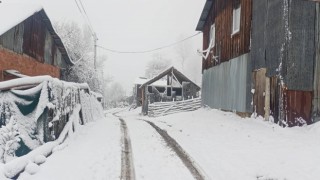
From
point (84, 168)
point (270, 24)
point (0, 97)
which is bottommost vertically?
point (84, 168)

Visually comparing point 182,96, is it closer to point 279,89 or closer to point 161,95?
point 161,95

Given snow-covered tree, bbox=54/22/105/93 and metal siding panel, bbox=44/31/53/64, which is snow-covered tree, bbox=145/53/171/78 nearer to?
snow-covered tree, bbox=54/22/105/93

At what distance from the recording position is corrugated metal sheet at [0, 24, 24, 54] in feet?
62.0

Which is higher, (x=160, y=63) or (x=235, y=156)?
(x=160, y=63)

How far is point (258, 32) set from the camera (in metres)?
14.6

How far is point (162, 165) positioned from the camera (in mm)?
8172

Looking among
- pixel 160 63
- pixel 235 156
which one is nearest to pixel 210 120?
pixel 235 156

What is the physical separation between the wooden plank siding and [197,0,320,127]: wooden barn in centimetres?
4

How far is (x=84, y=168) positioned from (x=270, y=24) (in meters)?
8.97

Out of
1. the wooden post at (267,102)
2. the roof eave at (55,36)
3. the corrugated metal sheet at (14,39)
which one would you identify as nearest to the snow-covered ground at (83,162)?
the wooden post at (267,102)

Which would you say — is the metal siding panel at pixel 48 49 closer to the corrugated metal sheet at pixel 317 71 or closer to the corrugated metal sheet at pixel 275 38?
the corrugated metal sheet at pixel 275 38

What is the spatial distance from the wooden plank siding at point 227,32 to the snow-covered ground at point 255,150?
3976 mm

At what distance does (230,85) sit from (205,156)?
967 cm

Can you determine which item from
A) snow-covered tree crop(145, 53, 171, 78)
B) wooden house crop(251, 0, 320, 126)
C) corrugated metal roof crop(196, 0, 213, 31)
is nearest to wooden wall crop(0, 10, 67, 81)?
corrugated metal roof crop(196, 0, 213, 31)
